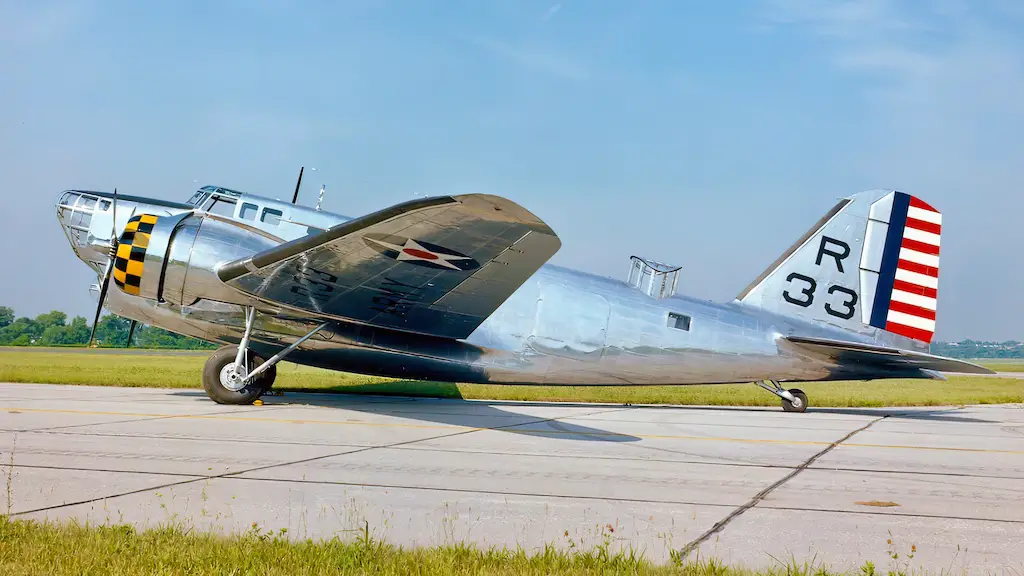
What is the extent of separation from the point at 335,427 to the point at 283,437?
4.27 feet

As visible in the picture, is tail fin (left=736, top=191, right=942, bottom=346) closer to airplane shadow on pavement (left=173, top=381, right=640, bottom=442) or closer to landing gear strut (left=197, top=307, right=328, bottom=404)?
airplane shadow on pavement (left=173, top=381, right=640, bottom=442)

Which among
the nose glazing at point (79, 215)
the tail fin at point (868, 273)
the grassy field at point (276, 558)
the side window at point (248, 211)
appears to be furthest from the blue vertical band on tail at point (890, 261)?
the nose glazing at point (79, 215)

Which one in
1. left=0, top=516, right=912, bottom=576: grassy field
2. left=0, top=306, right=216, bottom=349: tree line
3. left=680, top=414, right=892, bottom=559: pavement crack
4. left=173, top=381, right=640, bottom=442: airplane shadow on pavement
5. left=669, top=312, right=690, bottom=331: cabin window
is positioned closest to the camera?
left=0, top=516, right=912, bottom=576: grassy field

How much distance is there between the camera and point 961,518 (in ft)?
18.7

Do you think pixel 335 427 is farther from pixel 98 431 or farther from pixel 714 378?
pixel 714 378

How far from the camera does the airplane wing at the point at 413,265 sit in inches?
376

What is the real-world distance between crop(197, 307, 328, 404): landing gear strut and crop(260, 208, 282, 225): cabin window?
161 cm

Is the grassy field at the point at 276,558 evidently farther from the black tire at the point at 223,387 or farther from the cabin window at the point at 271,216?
the cabin window at the point at 271,216

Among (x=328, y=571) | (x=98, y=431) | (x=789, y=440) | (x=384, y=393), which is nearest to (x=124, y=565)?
(x=328, y=571)

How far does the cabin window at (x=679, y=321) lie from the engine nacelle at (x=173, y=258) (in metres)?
7.56

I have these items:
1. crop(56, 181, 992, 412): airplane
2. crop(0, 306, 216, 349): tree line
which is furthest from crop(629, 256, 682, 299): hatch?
crop(0, 306, 216, 349): tree line

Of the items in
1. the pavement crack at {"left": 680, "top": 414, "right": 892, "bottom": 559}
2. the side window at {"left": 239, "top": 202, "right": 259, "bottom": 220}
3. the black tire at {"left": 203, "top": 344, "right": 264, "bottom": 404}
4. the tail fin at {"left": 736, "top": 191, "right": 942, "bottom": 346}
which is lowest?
the black tire at {"left": 203, "top": 344, "right": 264, "bottom": 404}

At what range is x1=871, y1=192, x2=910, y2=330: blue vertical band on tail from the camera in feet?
50.6

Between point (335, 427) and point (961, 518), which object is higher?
point (961, 518)
